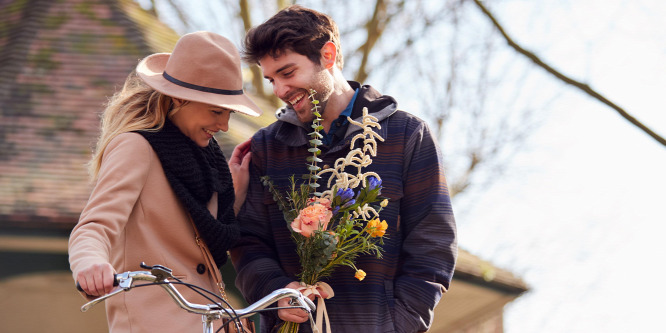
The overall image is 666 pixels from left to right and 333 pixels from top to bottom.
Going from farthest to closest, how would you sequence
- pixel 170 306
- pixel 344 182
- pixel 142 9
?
1. pixel 142 9
2. pixel 344 182
3. pixel 170 306

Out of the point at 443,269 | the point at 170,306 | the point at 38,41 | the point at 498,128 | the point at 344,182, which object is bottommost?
the point at 498,128

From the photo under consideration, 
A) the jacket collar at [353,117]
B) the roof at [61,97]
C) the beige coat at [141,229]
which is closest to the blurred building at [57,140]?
the roof at [61,97]

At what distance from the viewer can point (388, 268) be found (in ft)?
11.7

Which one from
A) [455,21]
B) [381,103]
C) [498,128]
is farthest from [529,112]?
[381,103]

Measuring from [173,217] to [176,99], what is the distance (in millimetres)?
488

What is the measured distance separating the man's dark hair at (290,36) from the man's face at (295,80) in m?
0.03

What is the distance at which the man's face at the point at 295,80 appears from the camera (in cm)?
371

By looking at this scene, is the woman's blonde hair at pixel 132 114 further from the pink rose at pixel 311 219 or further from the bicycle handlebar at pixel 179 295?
the bicycle handlebar at pixel 179 295

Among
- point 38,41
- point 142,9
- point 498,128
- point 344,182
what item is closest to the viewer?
point 344,182

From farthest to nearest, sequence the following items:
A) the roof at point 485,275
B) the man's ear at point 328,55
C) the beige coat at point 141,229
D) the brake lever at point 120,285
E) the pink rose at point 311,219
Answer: the roof at point 485,275
the man's ear at point 328,55
the pink rose at point 311,219
the beige coat at point 141,229
the brake lever at point 120,285

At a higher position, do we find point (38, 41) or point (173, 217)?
point (173, 217)

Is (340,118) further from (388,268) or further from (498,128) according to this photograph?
(498,128)

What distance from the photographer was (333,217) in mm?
3332

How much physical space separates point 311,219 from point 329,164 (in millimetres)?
523
